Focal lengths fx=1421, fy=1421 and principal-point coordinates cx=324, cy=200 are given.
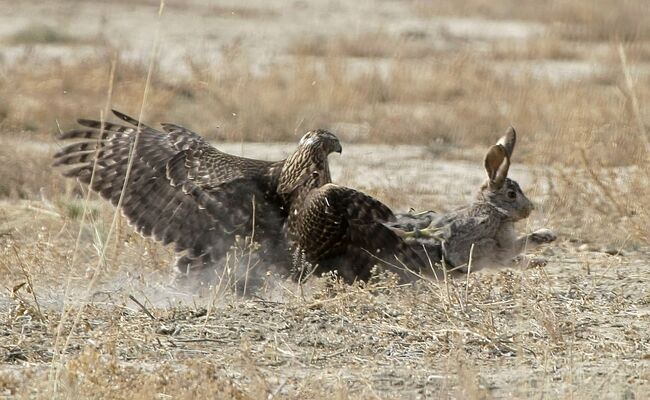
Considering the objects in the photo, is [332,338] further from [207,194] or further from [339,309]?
[207,194]

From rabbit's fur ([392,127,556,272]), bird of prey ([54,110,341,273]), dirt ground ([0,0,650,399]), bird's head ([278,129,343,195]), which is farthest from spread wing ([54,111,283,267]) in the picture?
rabbit's fur ([392,127,556,272])

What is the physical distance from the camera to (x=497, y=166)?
7750 millimetres

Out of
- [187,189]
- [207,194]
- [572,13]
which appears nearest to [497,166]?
[207,194]

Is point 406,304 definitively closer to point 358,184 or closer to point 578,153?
point 578,153

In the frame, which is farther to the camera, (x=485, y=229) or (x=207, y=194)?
(x=207, y=194)

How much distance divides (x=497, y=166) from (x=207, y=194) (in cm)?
160

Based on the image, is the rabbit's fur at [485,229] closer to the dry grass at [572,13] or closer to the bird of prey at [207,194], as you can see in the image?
the bird of prey at [207,194]

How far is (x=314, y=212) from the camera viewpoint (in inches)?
289

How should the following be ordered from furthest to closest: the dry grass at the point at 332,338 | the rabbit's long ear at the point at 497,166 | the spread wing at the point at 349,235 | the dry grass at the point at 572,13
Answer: the dry grass at the point at 572,13, the rabbit's long ear at the point at 497,166, the spread wing at the point at 349,235, the dry grass at the point at 332,338

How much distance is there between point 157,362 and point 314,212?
1437mm

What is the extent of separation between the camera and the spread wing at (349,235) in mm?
7320

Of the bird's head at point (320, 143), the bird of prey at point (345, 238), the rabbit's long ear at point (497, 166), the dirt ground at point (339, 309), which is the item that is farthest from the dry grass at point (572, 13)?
the bird of prey at point (345, 238)

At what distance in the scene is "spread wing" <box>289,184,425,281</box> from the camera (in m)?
7.32

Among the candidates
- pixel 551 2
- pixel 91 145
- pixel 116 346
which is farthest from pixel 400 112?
pixel 551 2
